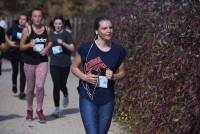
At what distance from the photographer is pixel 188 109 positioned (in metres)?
6.79

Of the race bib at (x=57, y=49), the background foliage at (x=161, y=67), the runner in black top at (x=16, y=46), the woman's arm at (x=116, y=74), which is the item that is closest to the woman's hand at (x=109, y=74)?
the woman's arm at (x=116, y=74)

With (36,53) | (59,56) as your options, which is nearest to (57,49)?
(59,56)

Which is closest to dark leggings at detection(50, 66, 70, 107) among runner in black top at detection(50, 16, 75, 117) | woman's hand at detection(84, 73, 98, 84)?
runner in black top at detection(50, 16, 75, 117)

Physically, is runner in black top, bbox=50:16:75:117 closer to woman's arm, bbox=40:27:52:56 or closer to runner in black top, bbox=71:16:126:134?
woman's arm, bbox=40:27:52:56

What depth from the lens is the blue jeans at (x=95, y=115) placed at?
7.12m

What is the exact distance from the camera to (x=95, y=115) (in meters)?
7.18

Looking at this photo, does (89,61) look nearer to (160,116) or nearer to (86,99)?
(86,99)

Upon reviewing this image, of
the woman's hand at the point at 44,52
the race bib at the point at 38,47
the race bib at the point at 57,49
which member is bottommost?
the race bib at the point at 57,49

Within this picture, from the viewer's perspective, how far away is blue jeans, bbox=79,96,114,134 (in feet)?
23.4

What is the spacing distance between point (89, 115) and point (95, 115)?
0.24 feet

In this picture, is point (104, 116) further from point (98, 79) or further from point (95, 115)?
point (98, 79)

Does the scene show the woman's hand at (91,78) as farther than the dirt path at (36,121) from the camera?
No

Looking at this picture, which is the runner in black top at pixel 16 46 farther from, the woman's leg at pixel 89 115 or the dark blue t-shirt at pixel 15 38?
the woman's leg at pixel 89 115

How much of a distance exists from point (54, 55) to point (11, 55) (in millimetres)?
3239
